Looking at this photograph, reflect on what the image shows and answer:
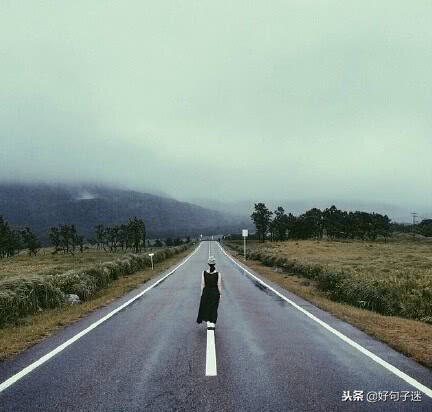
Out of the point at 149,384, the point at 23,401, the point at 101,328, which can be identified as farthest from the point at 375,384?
the point at 101,328

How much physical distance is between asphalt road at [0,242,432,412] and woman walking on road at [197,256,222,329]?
0.38 meters

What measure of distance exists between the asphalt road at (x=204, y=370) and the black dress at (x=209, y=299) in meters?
0.39

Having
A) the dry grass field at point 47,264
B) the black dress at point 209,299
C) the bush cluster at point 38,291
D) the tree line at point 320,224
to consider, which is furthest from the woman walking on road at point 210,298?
the tree line at point 320,224

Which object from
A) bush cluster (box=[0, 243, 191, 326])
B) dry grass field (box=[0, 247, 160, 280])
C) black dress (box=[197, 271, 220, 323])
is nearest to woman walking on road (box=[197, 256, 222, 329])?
black dress (box=[197, 271, 220, 323])

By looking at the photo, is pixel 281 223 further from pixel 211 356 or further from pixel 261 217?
pixel 211 356

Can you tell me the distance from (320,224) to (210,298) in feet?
488

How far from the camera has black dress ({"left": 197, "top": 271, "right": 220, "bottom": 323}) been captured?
10797 mm

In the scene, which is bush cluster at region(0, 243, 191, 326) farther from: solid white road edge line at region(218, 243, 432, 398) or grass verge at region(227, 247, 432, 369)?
grass verge at region(227, 247, 432, 369)

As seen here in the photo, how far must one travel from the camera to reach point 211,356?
8.13 m

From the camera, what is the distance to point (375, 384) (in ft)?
21.4

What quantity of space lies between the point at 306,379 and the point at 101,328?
6239 millimetres

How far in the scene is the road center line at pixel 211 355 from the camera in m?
7.14

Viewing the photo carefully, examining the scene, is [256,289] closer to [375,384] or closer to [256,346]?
[256,346]

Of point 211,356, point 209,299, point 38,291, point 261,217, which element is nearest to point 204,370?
point 211,356
